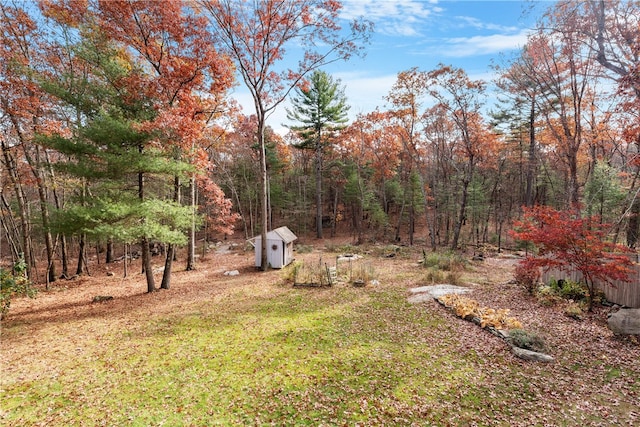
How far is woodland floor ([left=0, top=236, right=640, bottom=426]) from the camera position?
4109 mm

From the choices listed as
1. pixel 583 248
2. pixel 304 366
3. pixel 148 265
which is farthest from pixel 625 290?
pixel 148 265

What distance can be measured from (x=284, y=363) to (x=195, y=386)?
5.04 ft

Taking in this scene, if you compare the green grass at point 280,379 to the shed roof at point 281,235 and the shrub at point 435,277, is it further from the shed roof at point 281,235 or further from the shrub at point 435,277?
the shed roof at point 281,235

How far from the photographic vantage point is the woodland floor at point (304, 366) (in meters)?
4.11

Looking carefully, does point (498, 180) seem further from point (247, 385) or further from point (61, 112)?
point (61, 112)

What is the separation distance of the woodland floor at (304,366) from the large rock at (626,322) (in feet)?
0.72

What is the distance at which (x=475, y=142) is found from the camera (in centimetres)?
1639

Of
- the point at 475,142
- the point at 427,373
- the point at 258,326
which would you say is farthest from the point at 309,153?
the point at 427,373

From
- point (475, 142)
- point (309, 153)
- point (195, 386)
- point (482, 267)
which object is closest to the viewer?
point (195, 386)

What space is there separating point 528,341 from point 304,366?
4.46 meters

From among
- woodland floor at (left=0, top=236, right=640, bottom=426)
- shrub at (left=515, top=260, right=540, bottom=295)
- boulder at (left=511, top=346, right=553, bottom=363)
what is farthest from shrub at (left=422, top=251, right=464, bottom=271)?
boulder at (left=511, top=346, right=553, bottom=363)

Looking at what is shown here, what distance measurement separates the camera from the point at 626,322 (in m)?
6.11

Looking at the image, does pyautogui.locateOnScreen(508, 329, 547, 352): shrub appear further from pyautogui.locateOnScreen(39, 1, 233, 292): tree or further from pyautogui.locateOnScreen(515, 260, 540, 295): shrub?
pyautogui.locateOnScreen(39, 1, 233, 292): tree

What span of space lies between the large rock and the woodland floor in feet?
0.72
